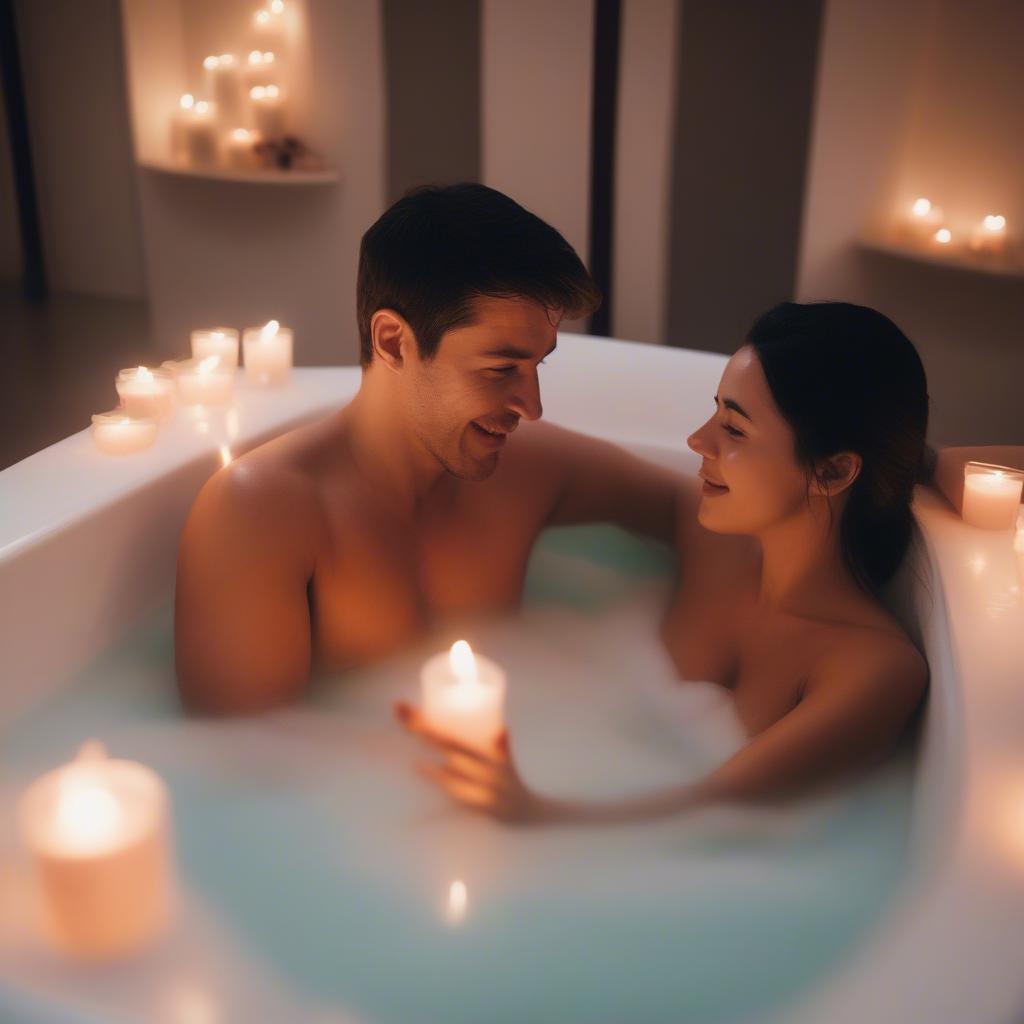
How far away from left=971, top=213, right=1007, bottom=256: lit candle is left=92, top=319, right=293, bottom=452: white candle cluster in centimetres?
225

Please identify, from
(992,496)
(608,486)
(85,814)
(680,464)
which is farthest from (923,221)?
(85,814)

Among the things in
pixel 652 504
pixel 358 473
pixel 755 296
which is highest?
pixel 358 473

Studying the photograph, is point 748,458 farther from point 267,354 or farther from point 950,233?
point 950,233

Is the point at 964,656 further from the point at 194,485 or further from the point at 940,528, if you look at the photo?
the point at 194,485

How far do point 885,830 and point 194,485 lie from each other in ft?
3.51

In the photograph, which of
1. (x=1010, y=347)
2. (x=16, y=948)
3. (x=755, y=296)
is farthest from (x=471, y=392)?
(x=755, y=296)

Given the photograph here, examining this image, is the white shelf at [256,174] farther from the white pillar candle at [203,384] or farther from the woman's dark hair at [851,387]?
the woman's dark hair at [851,387]

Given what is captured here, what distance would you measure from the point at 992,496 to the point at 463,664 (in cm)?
82

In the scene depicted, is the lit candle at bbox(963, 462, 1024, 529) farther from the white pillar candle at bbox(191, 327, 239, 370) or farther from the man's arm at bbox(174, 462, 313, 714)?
the white pillar candle at bbox(191, 327, 239, 370)

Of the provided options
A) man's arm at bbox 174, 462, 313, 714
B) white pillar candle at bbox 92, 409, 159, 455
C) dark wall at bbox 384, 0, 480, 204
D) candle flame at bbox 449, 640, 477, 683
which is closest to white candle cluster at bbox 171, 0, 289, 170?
dark wall at bbox 384, 0, 480, 204

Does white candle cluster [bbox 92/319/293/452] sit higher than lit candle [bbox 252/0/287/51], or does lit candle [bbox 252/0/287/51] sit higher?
lit candle [bbox 252/0/287/51]

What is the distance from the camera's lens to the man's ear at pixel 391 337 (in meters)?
1.47

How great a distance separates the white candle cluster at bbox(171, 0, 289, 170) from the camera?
436 centimetres

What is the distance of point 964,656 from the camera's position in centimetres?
122
